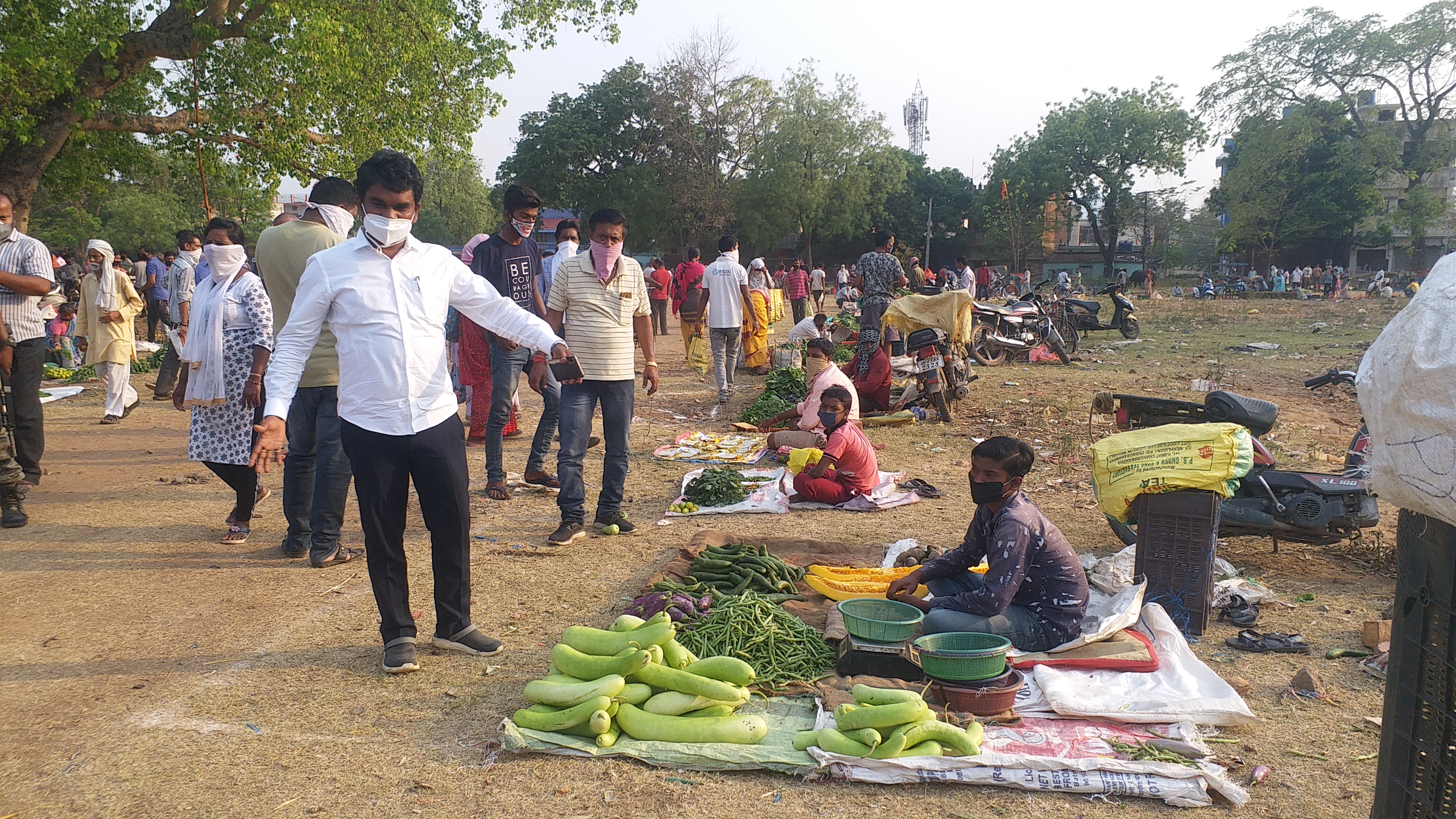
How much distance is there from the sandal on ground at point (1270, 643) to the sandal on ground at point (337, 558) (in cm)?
491

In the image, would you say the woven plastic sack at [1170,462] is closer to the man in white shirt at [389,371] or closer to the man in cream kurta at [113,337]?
the man in white shirt at [389,371]

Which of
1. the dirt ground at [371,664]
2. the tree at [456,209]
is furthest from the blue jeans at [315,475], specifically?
the tree at [456,209]

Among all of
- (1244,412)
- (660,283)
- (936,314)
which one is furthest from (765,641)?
(660,283)

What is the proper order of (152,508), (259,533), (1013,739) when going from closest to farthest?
(1013,739), (259,533), (152,508)

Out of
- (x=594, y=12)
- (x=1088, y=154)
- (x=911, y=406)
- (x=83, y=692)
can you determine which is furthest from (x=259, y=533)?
(x=1088, y=154)

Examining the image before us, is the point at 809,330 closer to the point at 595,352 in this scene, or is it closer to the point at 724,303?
the point at 724,303

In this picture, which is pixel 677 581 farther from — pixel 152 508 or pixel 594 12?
pixel 594 12

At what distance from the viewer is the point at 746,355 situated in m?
14.0

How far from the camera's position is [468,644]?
4.10 meters

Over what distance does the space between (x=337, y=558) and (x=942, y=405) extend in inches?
270

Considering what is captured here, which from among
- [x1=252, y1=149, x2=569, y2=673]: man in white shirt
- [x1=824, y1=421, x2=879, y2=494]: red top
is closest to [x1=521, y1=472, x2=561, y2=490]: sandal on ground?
[x1=824, y1=421, x2=879, y2=494]: red top

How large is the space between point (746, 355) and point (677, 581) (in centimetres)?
926

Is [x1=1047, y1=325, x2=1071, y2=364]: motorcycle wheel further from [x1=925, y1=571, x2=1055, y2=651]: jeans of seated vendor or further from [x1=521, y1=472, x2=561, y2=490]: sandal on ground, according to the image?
[x1=925, y1=571, x2=1055, y2=651]: jeans of seated vendor

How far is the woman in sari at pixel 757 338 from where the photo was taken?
13430 mm
